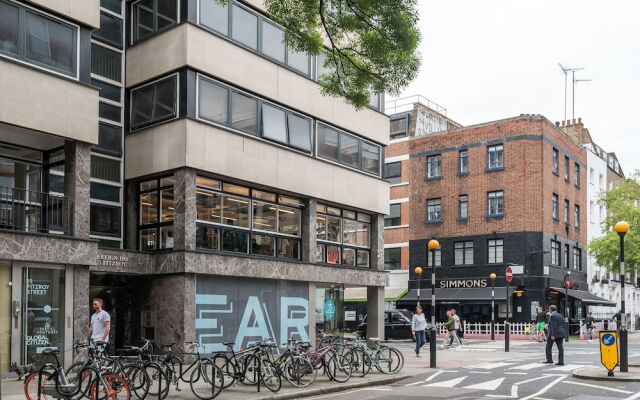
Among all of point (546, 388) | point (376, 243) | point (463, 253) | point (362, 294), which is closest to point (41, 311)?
point (546, 388)

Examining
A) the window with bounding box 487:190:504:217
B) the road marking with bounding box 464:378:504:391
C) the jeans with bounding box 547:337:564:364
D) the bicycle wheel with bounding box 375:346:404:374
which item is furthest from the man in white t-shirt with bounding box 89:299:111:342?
the window with bounding box 487:190:504:217

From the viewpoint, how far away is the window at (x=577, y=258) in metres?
49.1

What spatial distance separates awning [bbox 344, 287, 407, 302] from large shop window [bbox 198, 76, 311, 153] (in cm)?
2062

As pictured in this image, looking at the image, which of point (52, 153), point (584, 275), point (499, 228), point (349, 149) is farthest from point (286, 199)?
point (584, 275)

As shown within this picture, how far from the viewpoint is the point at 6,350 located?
16.5 m

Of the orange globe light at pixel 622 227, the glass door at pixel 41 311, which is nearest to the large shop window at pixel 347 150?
the orange globe light at pixel 622 227

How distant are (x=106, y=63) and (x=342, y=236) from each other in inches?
430

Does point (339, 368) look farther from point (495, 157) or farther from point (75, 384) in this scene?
point (495, 157)

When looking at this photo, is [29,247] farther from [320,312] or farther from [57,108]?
[320,312]

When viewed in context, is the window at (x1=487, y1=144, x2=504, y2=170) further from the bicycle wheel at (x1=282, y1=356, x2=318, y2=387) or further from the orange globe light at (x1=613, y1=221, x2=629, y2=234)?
the bicycle wheel at (x1=282, y1=356, x2=318, y2=387)

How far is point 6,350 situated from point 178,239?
5847 millimetres

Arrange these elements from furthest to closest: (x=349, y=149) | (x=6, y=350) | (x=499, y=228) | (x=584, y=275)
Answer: (x=584, y=275) → (x=499, y=228) → (x=349, y=149) → (x=6, y=350)

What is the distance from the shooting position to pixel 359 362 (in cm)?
1808

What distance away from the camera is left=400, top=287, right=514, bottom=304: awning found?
43062 mm
